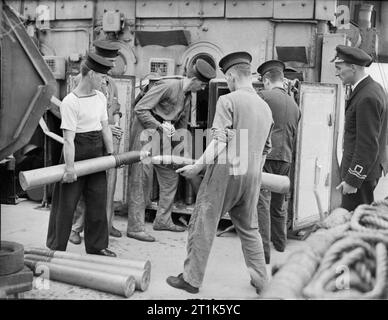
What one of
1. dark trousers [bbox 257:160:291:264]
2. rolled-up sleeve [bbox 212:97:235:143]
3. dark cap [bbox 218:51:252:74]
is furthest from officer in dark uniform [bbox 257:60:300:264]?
rolled-up sleeve [bbox 212:97:235:143]

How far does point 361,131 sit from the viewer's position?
14.6 ft

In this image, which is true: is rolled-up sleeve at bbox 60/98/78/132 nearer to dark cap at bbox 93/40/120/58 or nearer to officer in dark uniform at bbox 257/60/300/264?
dark cap at bbox 93/40/120/58

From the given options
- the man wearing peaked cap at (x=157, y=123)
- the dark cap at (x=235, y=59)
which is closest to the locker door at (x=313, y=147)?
the man wearing peaked cap at (x=157, y=123)

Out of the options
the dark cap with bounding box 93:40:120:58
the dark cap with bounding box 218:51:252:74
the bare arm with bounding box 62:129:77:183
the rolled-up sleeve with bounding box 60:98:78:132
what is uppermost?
the dark cap with bounding box 93:40:120:58

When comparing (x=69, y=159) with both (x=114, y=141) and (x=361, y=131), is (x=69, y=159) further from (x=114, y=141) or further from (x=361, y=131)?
(x=361, y=131)

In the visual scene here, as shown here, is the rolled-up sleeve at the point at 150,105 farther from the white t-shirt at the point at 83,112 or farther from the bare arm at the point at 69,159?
the bare arm at the point at 69,159

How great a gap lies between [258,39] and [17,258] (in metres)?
5.21

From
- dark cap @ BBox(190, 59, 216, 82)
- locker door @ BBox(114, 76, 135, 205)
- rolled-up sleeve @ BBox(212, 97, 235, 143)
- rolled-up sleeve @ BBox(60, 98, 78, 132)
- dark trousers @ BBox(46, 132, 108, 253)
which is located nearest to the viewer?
rolled-up sleeve @ BBox(212, 97, 235, 143)

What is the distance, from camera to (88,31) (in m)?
8.81

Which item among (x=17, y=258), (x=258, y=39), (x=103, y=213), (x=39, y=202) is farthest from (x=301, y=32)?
(x=17, y=258)

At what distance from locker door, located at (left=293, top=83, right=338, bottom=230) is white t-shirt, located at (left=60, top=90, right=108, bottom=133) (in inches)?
103

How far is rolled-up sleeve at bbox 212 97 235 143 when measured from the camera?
4.15m

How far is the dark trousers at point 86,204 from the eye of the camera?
5.00 metres

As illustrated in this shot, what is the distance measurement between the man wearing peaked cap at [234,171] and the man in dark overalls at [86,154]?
1.14 metres
